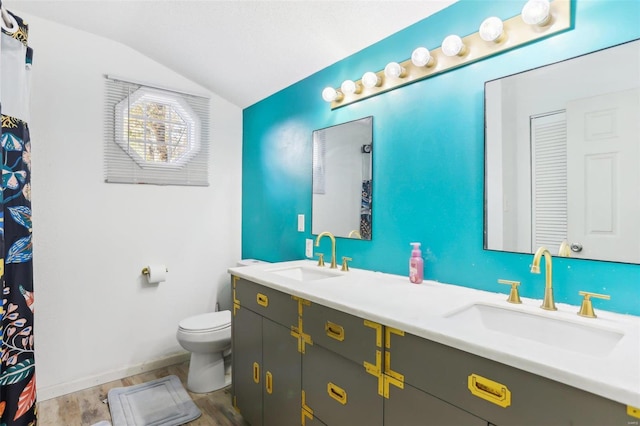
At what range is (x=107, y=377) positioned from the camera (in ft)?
7.80

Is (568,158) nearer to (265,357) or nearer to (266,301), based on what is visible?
(266,301)

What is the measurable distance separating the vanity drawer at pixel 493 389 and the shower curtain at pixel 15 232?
5.67 ft

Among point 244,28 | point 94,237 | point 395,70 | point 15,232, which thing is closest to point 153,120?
point 94,237

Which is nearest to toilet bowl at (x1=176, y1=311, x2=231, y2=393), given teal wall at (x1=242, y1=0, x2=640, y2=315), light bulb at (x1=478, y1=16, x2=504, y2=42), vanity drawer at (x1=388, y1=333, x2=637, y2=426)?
teal wall at (x1=242, y1=0, x2=640, y2=315)

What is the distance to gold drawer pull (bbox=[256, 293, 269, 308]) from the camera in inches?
64.9

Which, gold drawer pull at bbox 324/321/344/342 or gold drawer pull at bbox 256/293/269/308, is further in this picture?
gold drawer pull at bbox 256/293/269/308

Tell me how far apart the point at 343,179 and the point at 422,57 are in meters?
0.81

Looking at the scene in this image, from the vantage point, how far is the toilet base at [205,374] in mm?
2234

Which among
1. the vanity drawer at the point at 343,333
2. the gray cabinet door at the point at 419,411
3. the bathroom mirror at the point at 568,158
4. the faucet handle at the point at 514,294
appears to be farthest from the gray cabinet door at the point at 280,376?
the bathroom mirror at the point at 568,158

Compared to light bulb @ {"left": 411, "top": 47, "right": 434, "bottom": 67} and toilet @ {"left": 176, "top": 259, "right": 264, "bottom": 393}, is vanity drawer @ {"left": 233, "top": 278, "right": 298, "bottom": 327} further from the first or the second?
light bulb @ {"left": 411, "top": 47, "right": 434, "bottom": 67}

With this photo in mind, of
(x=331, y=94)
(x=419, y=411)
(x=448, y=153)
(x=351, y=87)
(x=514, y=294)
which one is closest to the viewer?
(x=419, y=411)

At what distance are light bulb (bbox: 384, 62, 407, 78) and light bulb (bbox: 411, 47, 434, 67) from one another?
0.11 metres

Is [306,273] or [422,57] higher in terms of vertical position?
[422,57]

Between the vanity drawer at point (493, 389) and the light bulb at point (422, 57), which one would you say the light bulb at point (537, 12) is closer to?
the light bulb at point (422, 57)
